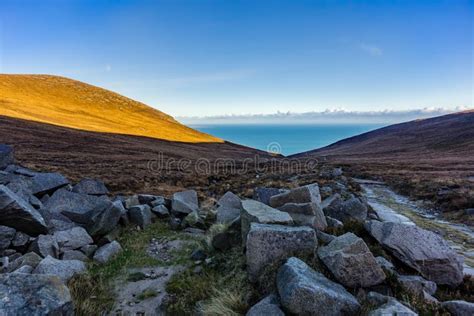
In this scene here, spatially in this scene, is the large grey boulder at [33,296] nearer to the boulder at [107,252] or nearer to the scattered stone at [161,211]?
the boulder at [107,252]

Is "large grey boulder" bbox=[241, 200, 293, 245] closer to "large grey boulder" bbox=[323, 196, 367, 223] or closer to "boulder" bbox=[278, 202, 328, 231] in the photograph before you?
"boulder" bbox=[278, 202, 328, 231]

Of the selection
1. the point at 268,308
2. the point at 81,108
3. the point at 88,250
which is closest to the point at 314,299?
the point at 268,308

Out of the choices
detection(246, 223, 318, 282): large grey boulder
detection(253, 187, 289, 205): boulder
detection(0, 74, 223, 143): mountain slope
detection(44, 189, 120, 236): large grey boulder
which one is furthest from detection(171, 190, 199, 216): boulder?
detection(0, 74, 223, 143): mountain slope

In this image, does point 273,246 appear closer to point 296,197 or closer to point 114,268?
point 296,197

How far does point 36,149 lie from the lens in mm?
34719

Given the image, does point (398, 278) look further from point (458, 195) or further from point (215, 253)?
point (458, 195)

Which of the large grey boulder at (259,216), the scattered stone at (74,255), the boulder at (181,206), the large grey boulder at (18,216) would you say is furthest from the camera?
the boulder at (181,206)

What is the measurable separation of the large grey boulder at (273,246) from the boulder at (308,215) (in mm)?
1260

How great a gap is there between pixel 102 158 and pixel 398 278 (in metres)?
33.7

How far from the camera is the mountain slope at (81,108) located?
202ft

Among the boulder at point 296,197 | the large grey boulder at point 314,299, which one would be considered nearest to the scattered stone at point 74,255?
the boulder at point 296,197

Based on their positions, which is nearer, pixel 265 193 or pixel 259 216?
pixel 259 216

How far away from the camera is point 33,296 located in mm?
5277

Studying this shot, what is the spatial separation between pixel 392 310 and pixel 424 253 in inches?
105
